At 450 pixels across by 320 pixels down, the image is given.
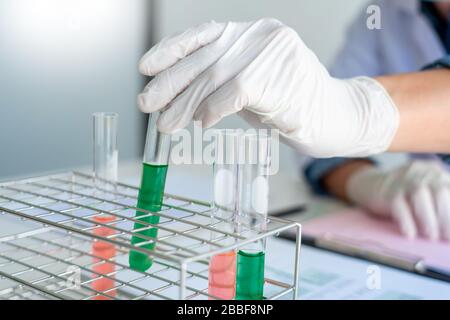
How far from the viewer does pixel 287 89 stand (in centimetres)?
81

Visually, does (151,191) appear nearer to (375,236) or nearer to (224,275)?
(224,275)

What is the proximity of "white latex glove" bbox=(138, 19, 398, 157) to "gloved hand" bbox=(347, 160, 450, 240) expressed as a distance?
1.88 feet

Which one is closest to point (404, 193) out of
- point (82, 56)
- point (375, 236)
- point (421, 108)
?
point (375, 236)

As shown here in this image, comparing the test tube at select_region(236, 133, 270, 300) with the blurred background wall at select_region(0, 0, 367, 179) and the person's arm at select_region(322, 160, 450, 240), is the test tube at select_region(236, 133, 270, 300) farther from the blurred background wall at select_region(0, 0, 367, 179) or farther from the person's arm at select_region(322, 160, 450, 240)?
the blurred background wall at select_region(0, 0, 367, 179)

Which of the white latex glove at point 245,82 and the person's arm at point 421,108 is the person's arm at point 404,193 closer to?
the person's arm at point 421,108

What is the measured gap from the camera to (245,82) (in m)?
0.73

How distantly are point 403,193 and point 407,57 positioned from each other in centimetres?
79

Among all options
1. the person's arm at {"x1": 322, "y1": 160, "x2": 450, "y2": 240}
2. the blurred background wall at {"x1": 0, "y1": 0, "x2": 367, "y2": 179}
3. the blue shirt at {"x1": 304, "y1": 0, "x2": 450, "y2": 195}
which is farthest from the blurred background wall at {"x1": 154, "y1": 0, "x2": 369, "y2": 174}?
the person's arm at {"x1": 322, "y1": 160, "x2": 450, "y2": 240}

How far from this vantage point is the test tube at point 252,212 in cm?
69

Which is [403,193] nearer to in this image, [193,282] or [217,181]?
[193,282]

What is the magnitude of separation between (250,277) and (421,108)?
20.3 inches

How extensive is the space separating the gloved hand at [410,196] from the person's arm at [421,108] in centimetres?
33

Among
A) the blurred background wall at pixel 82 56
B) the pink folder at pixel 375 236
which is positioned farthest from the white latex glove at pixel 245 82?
the blurred background wall at pixel 82 56
